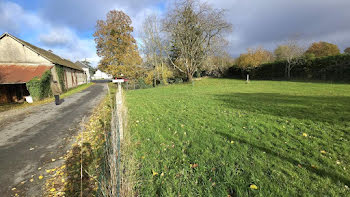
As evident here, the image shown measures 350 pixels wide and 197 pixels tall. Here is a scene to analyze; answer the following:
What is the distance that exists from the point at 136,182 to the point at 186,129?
265cm

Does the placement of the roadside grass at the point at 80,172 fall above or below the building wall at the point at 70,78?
below

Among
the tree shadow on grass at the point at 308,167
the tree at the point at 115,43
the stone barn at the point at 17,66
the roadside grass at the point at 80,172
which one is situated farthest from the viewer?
the tree at the point at 115,43

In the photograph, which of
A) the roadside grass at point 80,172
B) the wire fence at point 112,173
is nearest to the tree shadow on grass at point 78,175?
the roadside grass at point 80,172

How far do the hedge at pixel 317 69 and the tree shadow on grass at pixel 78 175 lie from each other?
26.1m

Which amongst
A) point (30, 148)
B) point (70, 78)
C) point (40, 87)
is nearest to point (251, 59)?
point (40, 87)

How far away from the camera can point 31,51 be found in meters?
17.5

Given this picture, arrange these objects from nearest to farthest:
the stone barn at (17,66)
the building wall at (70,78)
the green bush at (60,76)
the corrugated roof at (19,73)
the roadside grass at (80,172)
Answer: the roadside grass at (80,172) < the corrugated roof at (19,73) < the stone barn at (17,66) < the green bush at (60,76) < the building wall at (70,78)

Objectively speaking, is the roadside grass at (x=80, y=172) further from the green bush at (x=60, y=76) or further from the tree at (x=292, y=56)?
the tree at (x=292, y=56)

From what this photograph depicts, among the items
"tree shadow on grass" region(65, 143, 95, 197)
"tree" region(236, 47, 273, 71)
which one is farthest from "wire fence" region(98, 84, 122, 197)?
"tree" region(236, 47, 273, 71)

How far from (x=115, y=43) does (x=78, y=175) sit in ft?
96.7

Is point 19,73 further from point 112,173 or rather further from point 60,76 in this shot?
point 112,173

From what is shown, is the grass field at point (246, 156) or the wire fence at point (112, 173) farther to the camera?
the grass field at point (246, 156)

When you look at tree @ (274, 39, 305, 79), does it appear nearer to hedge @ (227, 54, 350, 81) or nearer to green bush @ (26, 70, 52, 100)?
hedge @ (227, 54, 350, 81)

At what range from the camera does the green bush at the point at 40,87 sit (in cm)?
1355
